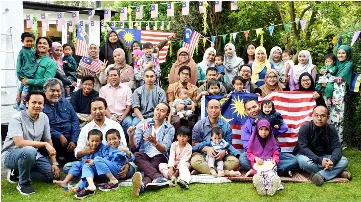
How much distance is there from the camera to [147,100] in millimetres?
6770

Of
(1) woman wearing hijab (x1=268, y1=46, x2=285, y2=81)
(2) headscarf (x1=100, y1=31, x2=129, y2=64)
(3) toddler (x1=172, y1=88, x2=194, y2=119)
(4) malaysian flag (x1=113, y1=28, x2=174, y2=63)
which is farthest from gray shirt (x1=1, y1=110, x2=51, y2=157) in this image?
(4) malaysian flag (x1=113, y1=28, x2=174, y2=63)

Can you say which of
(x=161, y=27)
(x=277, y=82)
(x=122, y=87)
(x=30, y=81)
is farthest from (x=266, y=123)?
(x=161, y=27)

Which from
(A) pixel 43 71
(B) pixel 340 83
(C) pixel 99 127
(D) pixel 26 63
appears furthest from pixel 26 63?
(B) pixel 340 83

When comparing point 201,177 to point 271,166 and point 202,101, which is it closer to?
point 271,166

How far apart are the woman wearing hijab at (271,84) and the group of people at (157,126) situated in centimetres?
2

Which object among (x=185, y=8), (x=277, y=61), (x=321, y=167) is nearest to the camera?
(x=321, y=167)

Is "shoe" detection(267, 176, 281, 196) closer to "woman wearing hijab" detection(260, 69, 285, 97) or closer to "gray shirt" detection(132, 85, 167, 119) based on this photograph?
"woman wearing hijab" detection(260, 69, 285, 97)

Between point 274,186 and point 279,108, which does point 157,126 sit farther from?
point 279,108

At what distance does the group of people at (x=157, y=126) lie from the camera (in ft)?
17.4

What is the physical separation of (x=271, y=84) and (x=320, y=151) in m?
1.48

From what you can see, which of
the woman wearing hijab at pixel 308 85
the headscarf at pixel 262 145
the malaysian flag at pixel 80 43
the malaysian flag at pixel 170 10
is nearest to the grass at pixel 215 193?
the headscarf at pixel 262 145

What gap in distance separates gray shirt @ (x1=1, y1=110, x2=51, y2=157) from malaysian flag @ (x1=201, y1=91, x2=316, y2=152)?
2433mm

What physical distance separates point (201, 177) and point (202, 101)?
1.48 meters

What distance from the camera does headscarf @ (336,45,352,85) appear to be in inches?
273
